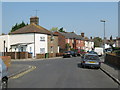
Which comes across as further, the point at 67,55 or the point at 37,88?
the point at 67,55

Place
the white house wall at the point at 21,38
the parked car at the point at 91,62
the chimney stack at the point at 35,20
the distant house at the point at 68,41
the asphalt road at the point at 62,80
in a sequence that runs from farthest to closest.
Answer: the distant house at the point at 68,41 < the chimney stack at the point at 35,20 < the white house wall at the point at 21,38 < the parked car at the point at 91,62 < the asphalt road at the point at 62,80

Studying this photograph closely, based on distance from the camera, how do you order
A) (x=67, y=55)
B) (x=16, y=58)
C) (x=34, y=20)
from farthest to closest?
(x=34, y=20) → (x=67, y=55) → (x=16, y=58)

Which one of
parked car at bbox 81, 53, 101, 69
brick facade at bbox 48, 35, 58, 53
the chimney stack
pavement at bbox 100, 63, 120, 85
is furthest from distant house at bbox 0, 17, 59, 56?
pavement at bbox 100, 63, 120, 85

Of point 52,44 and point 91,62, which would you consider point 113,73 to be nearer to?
point 91,62

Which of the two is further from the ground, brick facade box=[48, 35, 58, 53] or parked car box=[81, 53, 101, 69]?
brick facade box=[48, 35, 58, 53]

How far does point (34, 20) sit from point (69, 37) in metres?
23.9

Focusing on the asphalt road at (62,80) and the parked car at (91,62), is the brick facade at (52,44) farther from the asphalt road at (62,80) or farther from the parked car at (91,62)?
the asphalt road at (62,80)

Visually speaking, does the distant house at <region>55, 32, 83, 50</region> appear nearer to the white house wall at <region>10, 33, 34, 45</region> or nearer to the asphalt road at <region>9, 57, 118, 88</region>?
the white house wall at <region>10, 33, 34, 45</region>

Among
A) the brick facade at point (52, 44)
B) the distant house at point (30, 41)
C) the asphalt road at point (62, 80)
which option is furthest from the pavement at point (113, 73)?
the brick facade at point (52, 44)

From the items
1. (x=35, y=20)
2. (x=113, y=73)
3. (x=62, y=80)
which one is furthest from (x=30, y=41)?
(x=62, y=80)

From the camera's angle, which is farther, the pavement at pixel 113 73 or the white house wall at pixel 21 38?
the white house wall at pixel 21 38

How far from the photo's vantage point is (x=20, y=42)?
46.4 meters

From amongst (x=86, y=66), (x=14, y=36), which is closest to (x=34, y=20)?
(x=14, y=36)

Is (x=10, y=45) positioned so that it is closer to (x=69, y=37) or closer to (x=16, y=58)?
(x=16, y=58)
